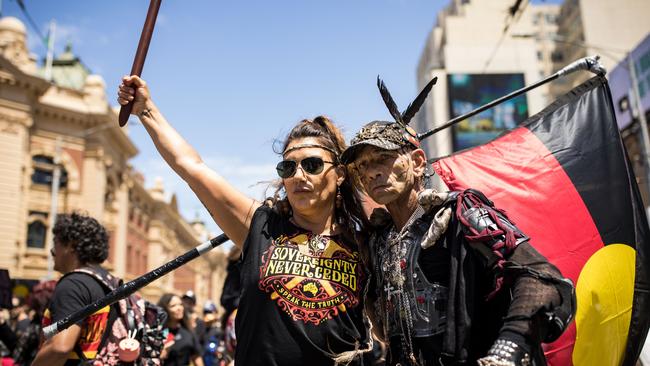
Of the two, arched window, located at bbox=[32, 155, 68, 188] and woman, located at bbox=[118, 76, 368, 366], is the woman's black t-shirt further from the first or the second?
arched window, located at bbox=[32, 155, 68, 188]

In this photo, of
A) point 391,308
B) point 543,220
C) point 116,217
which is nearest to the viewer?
point 391,308

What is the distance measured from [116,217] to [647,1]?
46953 millimetres

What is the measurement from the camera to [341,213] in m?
2.93

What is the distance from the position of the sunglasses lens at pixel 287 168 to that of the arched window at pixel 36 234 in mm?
33135

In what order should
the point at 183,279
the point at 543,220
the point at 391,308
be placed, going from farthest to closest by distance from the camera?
the point at 183,279 → the point at 543,220 → the point at 391,308

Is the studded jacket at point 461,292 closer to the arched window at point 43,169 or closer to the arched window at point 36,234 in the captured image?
the arched window at point 36,234

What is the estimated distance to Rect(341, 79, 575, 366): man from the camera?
1.99 metres

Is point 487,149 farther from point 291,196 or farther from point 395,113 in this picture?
point 291,196

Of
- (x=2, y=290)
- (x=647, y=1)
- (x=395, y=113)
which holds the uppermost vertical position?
(x=647, y=1)

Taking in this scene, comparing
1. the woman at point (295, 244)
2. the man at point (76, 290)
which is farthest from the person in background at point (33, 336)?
the woman at point (295, 244)

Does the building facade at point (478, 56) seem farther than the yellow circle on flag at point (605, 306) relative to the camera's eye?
Yes

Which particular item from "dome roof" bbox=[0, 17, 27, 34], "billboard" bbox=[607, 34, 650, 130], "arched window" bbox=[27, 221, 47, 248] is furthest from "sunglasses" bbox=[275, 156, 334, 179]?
"dome roof" bbox=[0, 17, 27, 34]

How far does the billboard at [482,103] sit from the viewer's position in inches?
2068

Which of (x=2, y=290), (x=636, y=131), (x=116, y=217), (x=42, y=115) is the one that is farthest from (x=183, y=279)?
(x=2, y=290)
